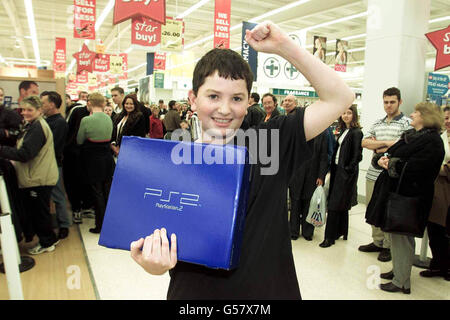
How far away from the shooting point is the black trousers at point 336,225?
4.07 meters

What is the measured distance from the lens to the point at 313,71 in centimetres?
89

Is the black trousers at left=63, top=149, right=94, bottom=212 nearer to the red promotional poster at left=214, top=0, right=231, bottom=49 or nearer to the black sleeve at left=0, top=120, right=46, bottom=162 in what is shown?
the black sleeve at left=0, top=120, right=46, bottom=162

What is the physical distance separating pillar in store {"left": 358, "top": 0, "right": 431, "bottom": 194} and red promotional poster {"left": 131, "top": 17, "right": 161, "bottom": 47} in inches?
175

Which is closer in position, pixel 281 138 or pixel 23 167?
pixel 281 138

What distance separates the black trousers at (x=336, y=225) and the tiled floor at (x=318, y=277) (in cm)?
14

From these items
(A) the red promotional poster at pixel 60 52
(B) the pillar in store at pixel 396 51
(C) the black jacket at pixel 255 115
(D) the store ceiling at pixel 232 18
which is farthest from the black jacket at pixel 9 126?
(A) the red promotional poster at pixel 60 52

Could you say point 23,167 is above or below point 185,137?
below

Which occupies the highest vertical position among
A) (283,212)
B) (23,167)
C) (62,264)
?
(283,212)

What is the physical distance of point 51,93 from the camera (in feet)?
12.8

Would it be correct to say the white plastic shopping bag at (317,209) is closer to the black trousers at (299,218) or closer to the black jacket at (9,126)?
the black trousers at (299,218)

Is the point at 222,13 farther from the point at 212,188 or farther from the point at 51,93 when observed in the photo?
the point at 212,188
